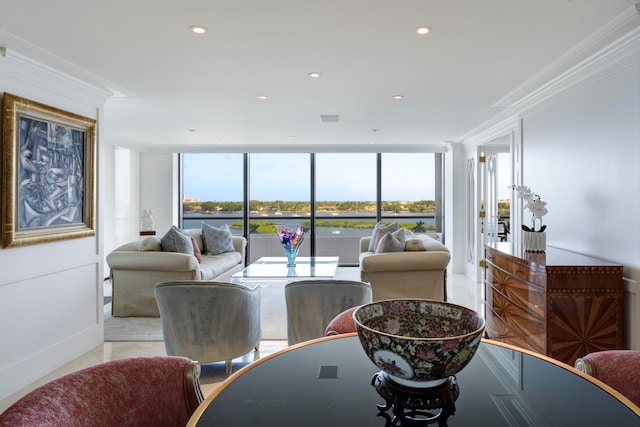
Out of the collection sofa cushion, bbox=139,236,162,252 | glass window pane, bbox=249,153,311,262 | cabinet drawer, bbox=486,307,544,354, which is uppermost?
glass window pane, bbox=249,153,311,262

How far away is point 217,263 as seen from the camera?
5.35 metres

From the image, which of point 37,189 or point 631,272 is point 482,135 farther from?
point 37,189

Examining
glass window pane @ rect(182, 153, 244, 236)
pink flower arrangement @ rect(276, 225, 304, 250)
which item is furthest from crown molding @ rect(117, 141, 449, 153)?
pink flower arrangement @ rect(276, 225, 304, 250)

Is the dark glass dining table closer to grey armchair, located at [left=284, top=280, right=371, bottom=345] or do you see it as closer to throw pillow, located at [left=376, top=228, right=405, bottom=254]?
grey armchair, located at [left=284, top=280, right=371, bottom=345]

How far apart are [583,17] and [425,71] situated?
1124 millimetres

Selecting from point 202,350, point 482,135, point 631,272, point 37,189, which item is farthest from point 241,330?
point 482,135

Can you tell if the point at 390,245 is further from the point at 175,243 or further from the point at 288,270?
the point at 175,243

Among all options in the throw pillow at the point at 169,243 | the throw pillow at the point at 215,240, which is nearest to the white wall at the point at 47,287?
the throw pillow at the point at 169,243

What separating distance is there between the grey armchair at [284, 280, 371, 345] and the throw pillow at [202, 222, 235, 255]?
3.59m

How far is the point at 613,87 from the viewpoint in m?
2.62

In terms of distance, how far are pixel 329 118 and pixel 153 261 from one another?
262cm

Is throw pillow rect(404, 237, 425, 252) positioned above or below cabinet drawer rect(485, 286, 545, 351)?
above

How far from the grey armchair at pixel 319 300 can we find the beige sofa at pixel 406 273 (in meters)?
1.71

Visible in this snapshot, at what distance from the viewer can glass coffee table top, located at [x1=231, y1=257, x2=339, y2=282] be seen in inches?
181
